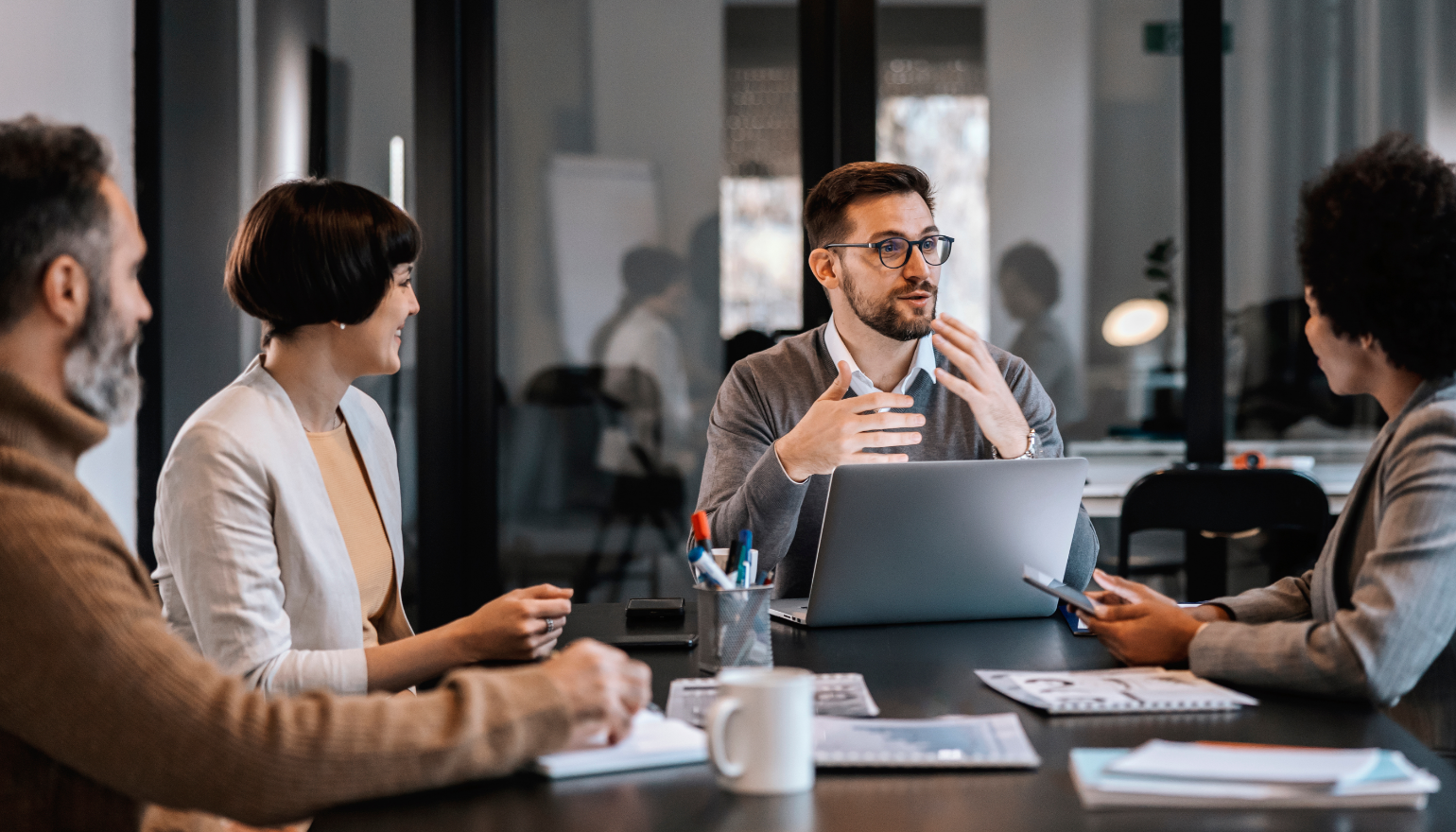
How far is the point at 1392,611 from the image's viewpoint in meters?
1.17

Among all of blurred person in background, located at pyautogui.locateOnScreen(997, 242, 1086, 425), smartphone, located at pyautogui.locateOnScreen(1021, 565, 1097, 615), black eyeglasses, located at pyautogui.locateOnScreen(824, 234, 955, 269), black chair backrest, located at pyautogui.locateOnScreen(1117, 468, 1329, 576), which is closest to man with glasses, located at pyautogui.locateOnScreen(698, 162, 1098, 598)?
black eyeglasses, located at pyautogui.locateOnScreen(824, 234, 955, 269)

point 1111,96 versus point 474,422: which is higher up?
point 1111,96

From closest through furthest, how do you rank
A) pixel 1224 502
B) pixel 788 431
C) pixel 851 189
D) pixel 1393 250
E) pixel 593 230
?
pixel 1393 250 < pixel 788 431 < pixel 851 189 < pixel 1224 502 < pixel 593 230

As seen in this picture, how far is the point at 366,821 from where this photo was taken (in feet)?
2.92

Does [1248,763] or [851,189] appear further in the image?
[851,189]

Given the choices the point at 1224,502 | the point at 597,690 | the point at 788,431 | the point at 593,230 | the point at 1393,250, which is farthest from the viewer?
the point at 593,230

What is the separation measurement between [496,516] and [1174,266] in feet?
7.26

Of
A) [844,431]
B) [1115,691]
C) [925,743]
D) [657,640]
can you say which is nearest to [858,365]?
[844,431]

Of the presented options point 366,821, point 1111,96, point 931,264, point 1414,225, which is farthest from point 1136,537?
point 366,821

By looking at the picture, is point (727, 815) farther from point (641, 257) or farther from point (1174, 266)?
point (1174, 266)

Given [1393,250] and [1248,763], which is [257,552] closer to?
[1248,763]

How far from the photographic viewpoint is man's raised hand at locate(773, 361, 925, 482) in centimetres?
175

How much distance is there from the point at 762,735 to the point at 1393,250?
0.89 metres

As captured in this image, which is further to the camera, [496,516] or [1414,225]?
[496,516]
